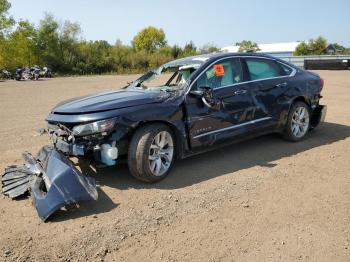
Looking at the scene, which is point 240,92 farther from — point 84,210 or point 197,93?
point 84,210

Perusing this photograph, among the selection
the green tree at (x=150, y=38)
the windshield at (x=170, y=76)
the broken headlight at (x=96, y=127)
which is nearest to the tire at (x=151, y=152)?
the broken headlight at (x=96, y=127)

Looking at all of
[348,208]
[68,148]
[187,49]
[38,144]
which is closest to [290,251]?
[348,208]

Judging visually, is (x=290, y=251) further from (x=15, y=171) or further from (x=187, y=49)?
(x=187, y=49)

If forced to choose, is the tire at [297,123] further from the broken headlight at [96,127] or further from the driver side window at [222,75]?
the broken headlight at [96,127]

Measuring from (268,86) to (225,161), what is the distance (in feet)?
4.97

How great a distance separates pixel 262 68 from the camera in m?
6.41

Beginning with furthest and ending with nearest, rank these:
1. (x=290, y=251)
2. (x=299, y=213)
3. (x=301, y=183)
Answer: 1. (x=301, y=183)
2. (x=299, y=213)
3. (x=290, y=251)

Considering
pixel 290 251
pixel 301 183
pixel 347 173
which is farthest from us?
pixel 347 173

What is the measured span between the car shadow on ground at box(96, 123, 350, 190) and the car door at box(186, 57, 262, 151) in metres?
0.39

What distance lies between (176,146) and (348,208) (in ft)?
7.28

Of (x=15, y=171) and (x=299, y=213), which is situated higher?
(x=15, y=171)

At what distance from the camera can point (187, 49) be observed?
214 feet

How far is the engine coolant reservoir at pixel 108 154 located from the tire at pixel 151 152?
0.72 ft

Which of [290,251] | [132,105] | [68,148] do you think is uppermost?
[132,105]
